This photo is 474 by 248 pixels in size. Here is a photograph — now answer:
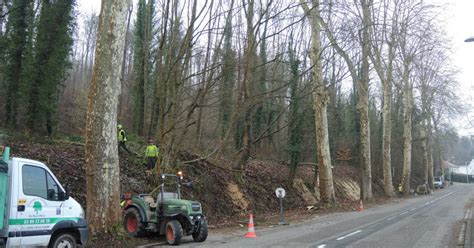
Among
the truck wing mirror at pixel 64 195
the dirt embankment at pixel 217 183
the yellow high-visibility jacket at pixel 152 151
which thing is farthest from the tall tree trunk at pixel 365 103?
the truck wing mirror at pixel 64 195

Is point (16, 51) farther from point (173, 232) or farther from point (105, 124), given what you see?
point (173, 232)

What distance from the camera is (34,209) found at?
873 cm

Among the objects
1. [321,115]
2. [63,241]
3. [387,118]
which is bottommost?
[63,241]

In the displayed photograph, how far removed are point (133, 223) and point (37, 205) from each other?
498cm

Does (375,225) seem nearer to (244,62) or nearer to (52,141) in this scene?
(244,62)

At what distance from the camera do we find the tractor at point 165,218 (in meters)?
12.8

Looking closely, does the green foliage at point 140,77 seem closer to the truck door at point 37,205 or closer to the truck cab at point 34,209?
the truck cab at point 34,209

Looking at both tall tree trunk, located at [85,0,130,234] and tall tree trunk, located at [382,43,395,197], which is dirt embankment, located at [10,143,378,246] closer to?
tall tree trunk, located at [85,0,130,234]

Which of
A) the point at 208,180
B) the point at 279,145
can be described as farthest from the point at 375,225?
the point at 279,145

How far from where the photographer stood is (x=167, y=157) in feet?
59.6

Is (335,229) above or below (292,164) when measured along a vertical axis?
below

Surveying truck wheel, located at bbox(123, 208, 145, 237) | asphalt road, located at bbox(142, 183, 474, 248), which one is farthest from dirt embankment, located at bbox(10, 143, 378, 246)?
asphalt road, located at bbox(142, 183, 474, 248)

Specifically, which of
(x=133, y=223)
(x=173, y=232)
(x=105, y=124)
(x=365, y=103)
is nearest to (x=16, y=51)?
(x=105, y=124)

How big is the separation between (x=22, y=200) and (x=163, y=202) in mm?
5244
